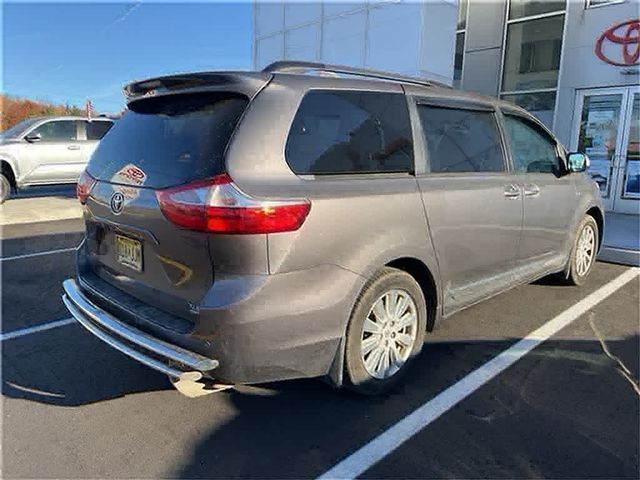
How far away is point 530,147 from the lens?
4430 mm

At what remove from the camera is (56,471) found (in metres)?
2.37

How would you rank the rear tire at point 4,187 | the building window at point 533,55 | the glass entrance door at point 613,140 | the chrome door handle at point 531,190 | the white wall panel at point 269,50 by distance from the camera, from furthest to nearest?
the white wall panel at point 269,50, the building window at point 533,55, the rear tire at point 4,187, the glass entrance door at point 613,140, the chrome door handle at point 531,190

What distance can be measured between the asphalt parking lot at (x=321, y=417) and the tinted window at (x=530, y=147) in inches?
55.8

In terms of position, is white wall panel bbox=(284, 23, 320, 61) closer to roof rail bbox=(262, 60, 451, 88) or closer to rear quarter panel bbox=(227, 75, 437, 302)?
roof rail bbox=(262, 60, 451, 88)

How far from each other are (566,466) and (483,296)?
4.91 ft

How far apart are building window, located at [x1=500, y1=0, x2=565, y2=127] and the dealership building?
0.02 m

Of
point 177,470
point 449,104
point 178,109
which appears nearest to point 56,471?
point 177,470

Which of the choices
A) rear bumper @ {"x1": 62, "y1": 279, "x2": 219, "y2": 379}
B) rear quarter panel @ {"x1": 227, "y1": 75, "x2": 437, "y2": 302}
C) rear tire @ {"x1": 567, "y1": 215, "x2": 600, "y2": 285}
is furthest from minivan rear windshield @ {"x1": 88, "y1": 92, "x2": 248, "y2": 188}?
rear tire @ {"x1": 567, "y1": 215, "x2": 600, "y2": 285}

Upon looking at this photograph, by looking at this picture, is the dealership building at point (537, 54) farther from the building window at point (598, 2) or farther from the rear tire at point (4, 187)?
the rear tire at point (4, 187)

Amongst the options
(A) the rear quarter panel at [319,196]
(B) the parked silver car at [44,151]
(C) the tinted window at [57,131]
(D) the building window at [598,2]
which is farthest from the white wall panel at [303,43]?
(A) the rear quarter panel at [319,196]

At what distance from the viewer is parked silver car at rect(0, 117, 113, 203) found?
424 inches

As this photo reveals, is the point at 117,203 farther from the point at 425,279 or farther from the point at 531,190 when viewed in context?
the point at 531,190

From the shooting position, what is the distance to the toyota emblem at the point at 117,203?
2745mm

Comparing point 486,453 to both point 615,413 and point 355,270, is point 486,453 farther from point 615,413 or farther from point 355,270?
point 355,270
